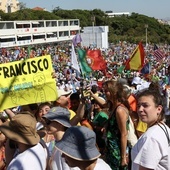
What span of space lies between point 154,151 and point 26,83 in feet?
7.64

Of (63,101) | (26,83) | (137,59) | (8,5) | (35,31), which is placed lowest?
(35,31)

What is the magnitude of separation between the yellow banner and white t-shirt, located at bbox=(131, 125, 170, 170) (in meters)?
1.91

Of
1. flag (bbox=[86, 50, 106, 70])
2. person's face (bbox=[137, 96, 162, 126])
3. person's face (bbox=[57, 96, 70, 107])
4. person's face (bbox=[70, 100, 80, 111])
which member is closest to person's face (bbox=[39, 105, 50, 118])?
person's face (bbox=[57, 96, 70, 107])

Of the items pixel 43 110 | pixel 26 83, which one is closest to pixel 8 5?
pixel 26 83

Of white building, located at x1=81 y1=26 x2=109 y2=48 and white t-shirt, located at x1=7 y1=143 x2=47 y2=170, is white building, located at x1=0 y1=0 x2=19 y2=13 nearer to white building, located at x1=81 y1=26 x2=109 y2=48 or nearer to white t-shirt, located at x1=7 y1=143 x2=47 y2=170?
white building, located at x1=81 y1=26 x2=109 y2=48

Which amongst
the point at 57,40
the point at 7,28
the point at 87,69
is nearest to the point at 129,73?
the point at 87,69

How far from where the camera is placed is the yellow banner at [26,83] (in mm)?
4289

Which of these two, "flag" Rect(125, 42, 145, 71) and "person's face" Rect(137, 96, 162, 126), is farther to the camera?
"flag" Rect(125, 42, 145, 71)

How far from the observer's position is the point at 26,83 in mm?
4477

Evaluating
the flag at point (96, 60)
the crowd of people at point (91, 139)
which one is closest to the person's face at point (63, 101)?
the crowd of people at point (91, 139)

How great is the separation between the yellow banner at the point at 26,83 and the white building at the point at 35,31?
58.3m

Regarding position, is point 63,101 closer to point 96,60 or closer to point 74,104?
point 74,104

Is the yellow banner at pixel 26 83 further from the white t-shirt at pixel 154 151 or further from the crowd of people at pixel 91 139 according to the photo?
the white t-shirt at pixel 154 151

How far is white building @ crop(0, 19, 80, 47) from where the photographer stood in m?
68.0
